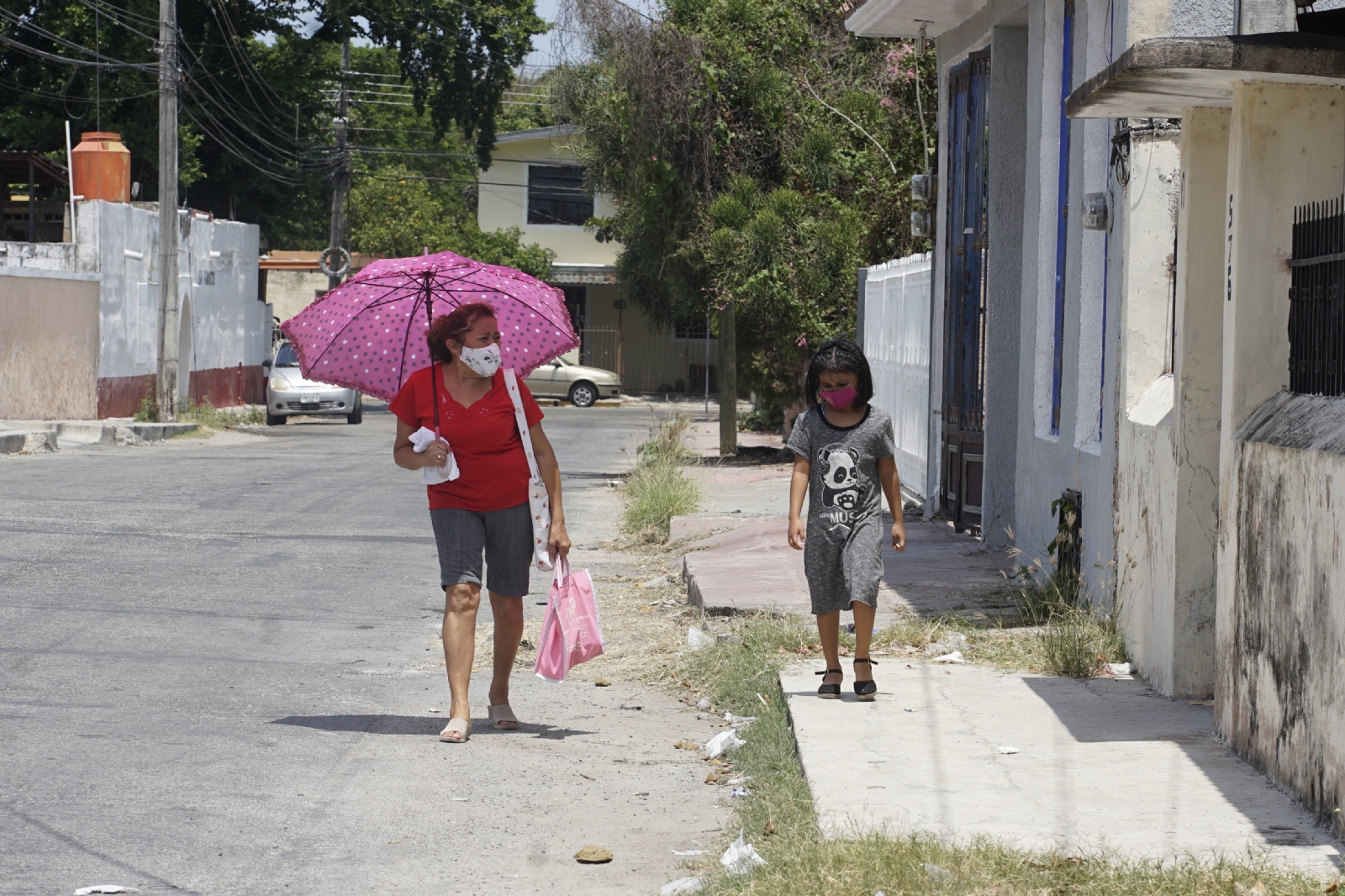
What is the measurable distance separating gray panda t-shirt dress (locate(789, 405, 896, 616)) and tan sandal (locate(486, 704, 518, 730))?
1333mm

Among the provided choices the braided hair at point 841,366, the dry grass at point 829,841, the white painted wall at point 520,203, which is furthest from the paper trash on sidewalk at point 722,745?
the white painted wall at point 520,203

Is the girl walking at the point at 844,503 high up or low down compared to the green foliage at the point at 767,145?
down

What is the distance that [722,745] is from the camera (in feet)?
21.0

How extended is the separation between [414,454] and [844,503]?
68.3 inches

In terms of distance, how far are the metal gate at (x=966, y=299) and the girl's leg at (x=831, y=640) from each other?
17.1 feet

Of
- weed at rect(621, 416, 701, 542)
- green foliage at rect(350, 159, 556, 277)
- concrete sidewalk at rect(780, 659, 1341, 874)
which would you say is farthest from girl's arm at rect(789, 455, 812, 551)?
green foliage at rect(350, 159, 556, 277)

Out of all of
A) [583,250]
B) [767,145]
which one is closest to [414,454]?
[767,145]

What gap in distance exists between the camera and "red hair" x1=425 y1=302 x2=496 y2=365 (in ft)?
21.5

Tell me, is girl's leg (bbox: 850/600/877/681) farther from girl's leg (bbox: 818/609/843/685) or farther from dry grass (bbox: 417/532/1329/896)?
dry grass (bbox: 417/532/1329/896)

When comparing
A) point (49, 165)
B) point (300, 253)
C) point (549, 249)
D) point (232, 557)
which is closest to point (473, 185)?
point (300, 253)

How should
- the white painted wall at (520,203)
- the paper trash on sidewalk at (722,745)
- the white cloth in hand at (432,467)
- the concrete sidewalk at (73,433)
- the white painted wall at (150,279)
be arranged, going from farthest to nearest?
the white painted wall at (520,203)
the white painted wall at (150,279)
the concrete sidewalk at (73,433)
the white cloth in hand at (432,467)
the paper trash on sidewalk at (722,745)

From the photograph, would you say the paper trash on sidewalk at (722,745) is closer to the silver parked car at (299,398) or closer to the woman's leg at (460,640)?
the woman's leg at (460,640)

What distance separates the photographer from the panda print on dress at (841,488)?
6605 millimetres

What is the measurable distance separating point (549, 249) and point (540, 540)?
42.9 metres
